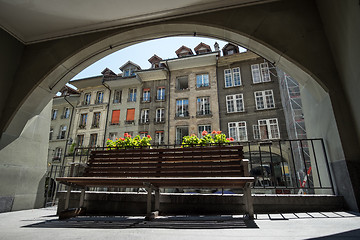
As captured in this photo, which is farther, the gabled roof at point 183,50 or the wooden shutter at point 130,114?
the gabled roof at point 183,50

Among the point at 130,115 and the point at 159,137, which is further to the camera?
the point at 130,115

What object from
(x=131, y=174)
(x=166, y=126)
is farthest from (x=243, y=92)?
(x=131, y=174)

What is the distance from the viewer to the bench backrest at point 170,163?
11.2 ft

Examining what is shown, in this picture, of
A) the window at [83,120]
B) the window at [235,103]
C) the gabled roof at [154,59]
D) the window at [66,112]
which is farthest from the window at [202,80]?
the window at [66,112]

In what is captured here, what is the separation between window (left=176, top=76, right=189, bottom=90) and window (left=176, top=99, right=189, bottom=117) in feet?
5.98

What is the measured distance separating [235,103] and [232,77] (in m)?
2.98

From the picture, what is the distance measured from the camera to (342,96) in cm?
305

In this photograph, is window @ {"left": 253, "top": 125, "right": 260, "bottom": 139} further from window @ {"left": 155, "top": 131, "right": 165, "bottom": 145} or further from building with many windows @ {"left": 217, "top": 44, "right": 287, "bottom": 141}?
window @ {"left": 155, "top": 131, "right": 165, "bottom": 145}

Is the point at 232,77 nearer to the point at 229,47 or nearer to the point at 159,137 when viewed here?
the point at 229,47

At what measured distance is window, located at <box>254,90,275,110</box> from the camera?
18.8 meters

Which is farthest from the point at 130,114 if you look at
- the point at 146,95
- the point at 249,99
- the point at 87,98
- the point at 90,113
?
the point at 249,99

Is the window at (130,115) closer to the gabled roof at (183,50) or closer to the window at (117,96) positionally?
the window at (117,96)

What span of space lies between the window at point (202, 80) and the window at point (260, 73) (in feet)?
15.7

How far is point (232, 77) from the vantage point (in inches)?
821
